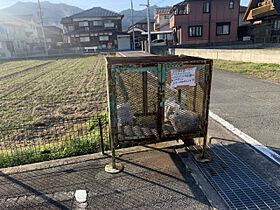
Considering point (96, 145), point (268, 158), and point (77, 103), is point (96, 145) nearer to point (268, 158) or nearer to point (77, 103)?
point (268, 158)

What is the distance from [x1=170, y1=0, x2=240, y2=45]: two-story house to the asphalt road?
22.8m

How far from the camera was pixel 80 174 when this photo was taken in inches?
139

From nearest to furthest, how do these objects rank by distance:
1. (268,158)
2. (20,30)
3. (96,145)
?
(268,158), (96,145), (20,30)

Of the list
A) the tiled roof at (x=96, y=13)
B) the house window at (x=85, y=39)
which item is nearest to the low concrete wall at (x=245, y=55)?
the house window at (x=85, y=39)

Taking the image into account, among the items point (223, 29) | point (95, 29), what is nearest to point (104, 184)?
point (223, 29)

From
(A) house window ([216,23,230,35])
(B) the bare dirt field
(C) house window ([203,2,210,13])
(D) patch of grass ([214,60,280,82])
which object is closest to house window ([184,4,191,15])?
(C) house window ([203,2,210,13])

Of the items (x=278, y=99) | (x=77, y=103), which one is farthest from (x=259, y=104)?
(x=77, y=103)

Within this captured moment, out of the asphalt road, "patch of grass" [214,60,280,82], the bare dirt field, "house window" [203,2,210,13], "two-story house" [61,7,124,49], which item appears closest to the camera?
the asphalt road

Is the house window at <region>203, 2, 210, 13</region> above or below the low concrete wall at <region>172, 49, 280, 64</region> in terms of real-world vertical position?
above

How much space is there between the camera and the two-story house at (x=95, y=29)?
49781mm

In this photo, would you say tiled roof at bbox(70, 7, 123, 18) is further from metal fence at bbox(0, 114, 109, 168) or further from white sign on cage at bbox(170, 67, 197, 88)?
white sign on cage at bbox(170, 67, 197, 88)

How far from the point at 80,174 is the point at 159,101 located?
5.95 ft

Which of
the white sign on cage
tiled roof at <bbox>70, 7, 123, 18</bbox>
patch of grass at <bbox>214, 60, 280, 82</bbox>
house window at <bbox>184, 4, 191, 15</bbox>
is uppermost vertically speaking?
tiled roof at <bbox>70, 7, 123, 18</bbox>

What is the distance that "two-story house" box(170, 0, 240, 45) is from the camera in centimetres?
3020
